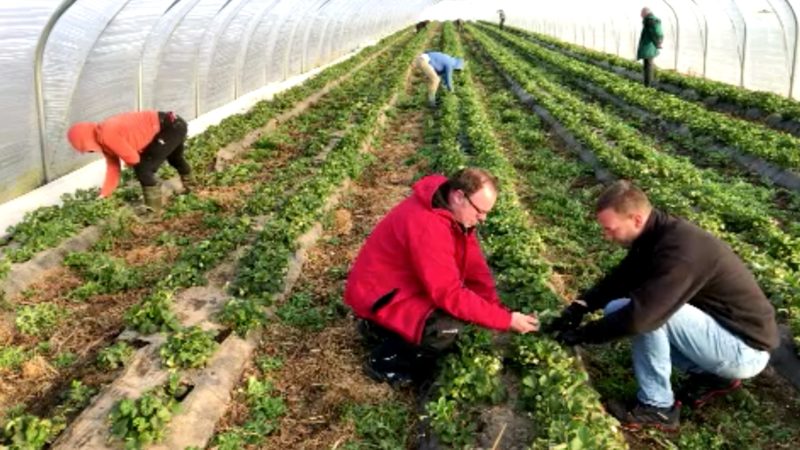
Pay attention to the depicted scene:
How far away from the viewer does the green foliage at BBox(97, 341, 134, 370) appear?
17.8ft

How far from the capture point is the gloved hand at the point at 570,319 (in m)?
4.93

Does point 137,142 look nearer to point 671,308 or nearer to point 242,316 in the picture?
point 242,316

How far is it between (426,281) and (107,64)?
9320 millimetres

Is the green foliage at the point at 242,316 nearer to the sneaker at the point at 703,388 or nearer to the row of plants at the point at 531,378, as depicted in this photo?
the row of plants at the point at 531,378

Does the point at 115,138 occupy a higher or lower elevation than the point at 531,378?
higher

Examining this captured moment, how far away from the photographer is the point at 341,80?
23391mm

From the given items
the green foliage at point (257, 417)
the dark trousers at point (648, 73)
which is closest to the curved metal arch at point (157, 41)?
the green foliage at point (257, 417)

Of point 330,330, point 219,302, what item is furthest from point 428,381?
point 219,302

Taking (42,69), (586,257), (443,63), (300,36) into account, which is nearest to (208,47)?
(443,63)

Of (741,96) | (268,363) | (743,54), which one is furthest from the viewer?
(743,54)

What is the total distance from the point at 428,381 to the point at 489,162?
5942mm

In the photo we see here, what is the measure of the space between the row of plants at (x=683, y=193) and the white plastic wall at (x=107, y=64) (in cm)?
807

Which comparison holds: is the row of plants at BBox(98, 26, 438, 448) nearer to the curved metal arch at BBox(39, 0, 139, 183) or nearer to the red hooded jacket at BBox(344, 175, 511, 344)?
the red hooded jacket at BBox(344, 175, 511, 344)

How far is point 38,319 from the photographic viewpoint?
6383mm
